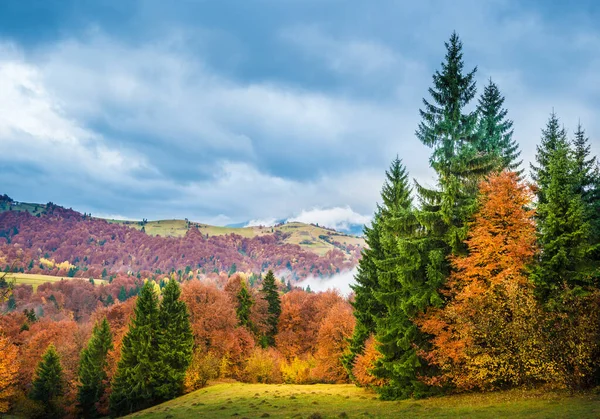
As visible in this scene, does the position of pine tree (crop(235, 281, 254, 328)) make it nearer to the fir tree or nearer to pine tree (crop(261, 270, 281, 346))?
pine tree (crop(261, 270, 281, 346))

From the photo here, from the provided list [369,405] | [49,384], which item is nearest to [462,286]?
[369,405]

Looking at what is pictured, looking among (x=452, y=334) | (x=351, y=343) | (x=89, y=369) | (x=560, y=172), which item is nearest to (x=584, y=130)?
(x=560, y=172)

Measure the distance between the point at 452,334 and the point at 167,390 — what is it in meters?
42.3

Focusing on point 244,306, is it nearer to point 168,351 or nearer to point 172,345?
point 172,345

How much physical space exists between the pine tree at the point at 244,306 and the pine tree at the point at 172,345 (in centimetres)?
1949

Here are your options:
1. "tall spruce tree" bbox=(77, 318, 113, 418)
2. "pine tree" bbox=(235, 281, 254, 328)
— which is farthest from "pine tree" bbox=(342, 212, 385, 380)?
"tall spruce tree" bbox=(77, 318, 113, 418)

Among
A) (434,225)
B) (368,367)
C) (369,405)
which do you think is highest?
(434,225)

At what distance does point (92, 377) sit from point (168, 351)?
64.7 feet

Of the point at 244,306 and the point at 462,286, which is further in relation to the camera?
the point at 244,306

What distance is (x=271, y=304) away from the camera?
88.1 metres

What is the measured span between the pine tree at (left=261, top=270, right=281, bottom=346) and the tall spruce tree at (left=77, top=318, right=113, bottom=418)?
32508 millimetres

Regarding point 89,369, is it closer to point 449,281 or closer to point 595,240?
point 449,281

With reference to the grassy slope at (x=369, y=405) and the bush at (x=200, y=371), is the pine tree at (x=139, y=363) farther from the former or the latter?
the grassy slope at (x=369, y=405)

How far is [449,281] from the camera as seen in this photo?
28.4m
